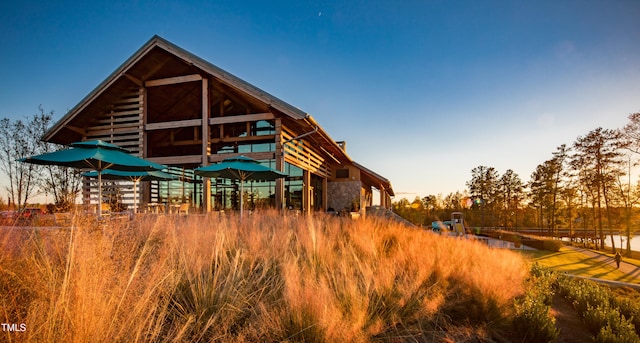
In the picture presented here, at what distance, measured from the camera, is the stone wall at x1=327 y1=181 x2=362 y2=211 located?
20188 millimetres

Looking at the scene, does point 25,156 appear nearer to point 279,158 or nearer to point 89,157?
point 89,157

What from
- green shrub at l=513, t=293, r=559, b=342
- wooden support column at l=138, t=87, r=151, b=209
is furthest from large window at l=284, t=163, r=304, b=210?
green shrub at l=513, t=293, r=559, b=342

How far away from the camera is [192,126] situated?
14.2 m

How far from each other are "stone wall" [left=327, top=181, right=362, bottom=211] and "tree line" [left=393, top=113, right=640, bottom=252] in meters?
4.06

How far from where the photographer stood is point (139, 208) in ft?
39.1

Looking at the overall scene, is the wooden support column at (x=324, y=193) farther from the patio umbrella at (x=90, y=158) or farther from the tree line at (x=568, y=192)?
the patio umbrella at (x=90, y=158)

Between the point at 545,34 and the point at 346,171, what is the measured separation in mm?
13641

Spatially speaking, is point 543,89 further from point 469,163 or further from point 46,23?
point 469,163

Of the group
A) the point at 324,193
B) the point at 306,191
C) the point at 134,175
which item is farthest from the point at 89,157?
the point at 324,193

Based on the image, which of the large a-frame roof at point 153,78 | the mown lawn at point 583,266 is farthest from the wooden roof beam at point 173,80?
the mown lawn at point 583,266

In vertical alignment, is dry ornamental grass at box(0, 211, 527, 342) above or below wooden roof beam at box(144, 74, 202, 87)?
below

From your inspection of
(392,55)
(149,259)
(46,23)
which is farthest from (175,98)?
(149,259)

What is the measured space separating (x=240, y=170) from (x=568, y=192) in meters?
40.3

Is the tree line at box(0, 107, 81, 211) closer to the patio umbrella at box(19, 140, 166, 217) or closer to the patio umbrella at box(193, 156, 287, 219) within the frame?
the patio umbrella at box(19, 140, 166, 217)
